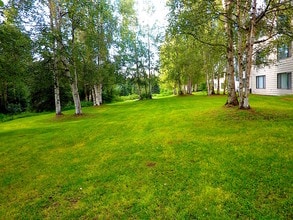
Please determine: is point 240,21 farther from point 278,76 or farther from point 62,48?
point 278,76

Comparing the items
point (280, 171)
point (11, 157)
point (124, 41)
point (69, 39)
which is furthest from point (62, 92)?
point (280, 171)

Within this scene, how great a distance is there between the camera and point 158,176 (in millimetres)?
4289

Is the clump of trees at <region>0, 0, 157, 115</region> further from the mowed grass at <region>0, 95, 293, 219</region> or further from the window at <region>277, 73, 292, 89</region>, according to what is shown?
the window at <region>277, 73, 292, 89</region>

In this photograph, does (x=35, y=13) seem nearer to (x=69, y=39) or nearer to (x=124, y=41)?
(x=69, y=39)

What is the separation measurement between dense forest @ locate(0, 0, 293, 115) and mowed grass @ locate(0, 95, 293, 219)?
324cm

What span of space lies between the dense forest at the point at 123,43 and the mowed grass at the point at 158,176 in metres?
3.24

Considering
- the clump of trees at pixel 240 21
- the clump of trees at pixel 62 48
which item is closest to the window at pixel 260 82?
the clump of trees at pixel 240 21

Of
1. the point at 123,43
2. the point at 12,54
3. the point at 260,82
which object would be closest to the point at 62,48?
the point at 12,54

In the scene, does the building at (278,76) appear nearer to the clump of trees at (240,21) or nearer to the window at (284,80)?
the window at (284,80)

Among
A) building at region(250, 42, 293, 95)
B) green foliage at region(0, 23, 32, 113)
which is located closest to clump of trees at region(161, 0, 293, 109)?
green foliage at region(0, 23, 32, 113)

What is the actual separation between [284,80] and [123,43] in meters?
18.3

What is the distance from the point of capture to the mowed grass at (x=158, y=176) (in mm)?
3252

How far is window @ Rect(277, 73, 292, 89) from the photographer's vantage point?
19.1 m

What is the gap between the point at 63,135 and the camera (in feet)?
28.6
